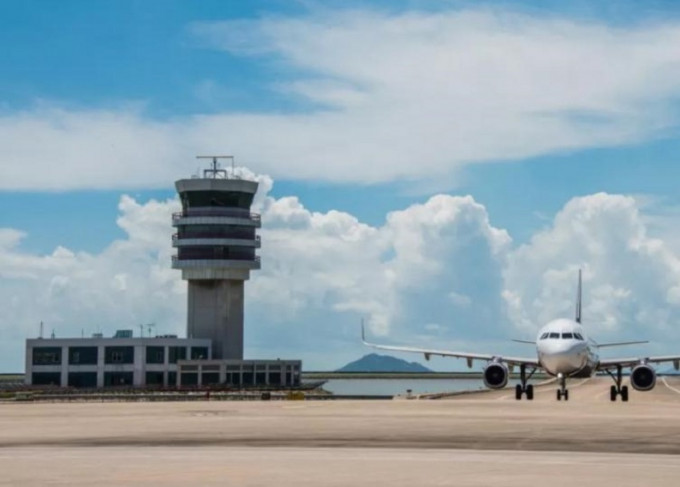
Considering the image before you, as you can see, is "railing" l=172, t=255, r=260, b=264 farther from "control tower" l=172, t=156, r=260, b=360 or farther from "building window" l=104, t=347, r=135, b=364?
"building window" l=104, t=347, r=135, b=364

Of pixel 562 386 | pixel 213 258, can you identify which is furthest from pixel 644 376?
pixel 213 258

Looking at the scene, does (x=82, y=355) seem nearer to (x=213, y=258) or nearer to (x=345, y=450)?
(x=213, y=258)

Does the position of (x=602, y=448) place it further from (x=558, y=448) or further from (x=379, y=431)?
(x=379, y=431)

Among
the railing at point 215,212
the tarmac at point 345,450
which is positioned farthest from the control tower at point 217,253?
the tarmac at point 345,450

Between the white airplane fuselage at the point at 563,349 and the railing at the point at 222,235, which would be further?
the railing at the point at 222,235

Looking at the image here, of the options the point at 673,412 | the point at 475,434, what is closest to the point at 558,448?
the point at 475,434

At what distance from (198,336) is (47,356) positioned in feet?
79.1

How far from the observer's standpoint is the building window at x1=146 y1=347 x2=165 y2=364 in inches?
7269

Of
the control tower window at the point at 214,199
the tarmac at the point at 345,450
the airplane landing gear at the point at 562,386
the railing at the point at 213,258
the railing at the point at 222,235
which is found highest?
the control tower window at the point at 214,199

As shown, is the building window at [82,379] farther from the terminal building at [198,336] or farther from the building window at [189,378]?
the building window at [189,378]

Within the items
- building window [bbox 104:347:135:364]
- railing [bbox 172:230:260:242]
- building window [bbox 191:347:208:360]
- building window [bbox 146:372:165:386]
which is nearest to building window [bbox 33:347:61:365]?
building window [bbox 104:347:135:364]

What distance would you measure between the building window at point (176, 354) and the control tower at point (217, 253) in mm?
4694

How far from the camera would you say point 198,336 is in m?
188

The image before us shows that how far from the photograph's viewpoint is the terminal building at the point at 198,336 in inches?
7234
